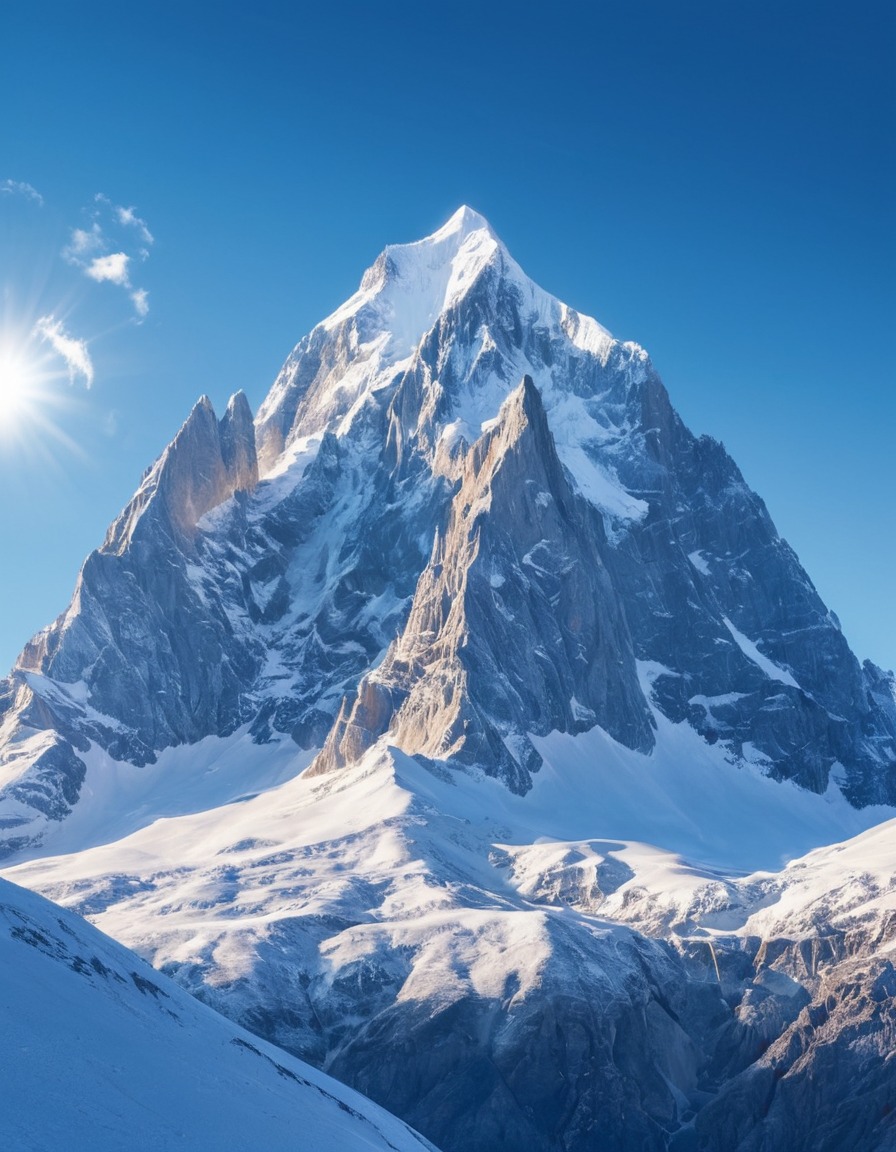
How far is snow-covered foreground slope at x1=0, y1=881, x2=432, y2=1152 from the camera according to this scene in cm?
4119

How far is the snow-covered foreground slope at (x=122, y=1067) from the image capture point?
135 feet

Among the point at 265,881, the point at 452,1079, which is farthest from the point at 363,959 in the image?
the point at 265,881

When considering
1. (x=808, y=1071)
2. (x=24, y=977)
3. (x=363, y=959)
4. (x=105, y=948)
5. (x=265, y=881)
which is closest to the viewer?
(x=24, y=977)

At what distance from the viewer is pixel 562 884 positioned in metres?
177

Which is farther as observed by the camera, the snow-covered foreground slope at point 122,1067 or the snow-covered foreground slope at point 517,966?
the snow-covered foreground slope at point 517,966

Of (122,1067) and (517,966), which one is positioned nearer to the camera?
(122,1067)

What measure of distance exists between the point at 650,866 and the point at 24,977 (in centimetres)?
14176

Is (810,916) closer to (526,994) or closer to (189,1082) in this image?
(526,994)

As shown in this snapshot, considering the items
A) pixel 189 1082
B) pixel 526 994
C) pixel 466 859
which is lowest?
pixel 189 1082

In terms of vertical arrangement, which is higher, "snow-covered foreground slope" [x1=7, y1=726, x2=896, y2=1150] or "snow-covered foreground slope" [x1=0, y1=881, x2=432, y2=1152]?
"snow-covered foreground slope" [x1=7, y1=726, x2=896, y2=1150]

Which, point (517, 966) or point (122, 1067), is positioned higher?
point (517, 966)

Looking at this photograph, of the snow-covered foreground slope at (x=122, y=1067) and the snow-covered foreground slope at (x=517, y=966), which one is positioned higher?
the snow-covered foreground slope at (x=517, y=966)

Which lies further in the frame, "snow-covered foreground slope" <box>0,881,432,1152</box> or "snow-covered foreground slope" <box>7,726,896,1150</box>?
"snow-covered foreground slope" <box>7,726,896,1150</box>

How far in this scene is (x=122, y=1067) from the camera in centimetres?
4662
